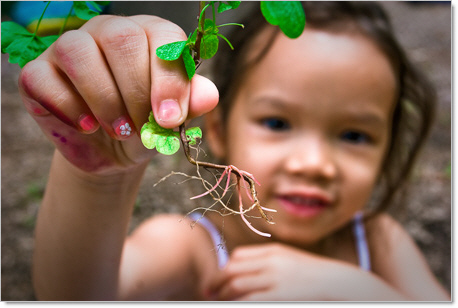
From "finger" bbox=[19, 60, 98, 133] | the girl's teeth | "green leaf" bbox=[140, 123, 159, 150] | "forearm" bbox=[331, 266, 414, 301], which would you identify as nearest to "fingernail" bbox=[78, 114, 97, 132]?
"finger" bbox=[19, 60, 98, 133]

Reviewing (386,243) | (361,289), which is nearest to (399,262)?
(386,243)

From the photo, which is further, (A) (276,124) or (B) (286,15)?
(A) (276,124)

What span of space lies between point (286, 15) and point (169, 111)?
131 millimetres

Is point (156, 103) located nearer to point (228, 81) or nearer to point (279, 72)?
point (279, 72)

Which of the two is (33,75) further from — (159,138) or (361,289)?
(361,289)

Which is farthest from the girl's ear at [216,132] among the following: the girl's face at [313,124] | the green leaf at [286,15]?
the green leaf at [286,15]

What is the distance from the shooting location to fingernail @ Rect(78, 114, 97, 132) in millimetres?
473

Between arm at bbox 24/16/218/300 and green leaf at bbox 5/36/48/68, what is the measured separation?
2 cm

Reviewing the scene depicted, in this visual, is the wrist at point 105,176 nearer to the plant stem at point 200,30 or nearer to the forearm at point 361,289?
the plant stem at point 200,30

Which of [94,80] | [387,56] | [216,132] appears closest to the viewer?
[94,80]

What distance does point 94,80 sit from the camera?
45 centimetres

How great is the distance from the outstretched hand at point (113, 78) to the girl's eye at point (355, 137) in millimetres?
606

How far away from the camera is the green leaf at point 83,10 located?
49cm

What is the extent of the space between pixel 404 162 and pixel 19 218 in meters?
1.32
